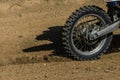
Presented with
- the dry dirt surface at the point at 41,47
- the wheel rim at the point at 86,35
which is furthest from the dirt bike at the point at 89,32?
the dry dirt surface at the point at 41,47

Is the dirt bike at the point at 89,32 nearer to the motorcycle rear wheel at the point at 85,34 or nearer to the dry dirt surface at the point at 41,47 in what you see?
the motorcycle rear wheel at the point at 85,34

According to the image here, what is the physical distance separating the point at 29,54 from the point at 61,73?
Answer: 158cm

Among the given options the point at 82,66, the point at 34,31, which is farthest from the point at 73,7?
the point at 82,66

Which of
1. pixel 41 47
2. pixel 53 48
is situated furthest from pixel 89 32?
pixel 41 47

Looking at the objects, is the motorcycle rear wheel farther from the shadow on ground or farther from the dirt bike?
the shadow on ground

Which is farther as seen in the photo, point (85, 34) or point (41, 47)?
point (41, 47)

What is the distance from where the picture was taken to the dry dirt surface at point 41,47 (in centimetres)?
779

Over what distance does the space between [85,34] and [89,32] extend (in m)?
0.09

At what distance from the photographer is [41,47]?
31.7 feet

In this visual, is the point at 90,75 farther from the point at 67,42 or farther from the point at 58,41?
the point at 58,41

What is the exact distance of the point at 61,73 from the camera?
25.6 ft

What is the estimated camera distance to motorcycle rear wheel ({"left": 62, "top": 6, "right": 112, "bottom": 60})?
841cm

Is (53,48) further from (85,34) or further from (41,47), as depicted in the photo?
(85,34)

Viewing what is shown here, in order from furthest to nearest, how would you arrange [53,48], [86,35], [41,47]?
[41,47]
[53,48]
[86,35]
